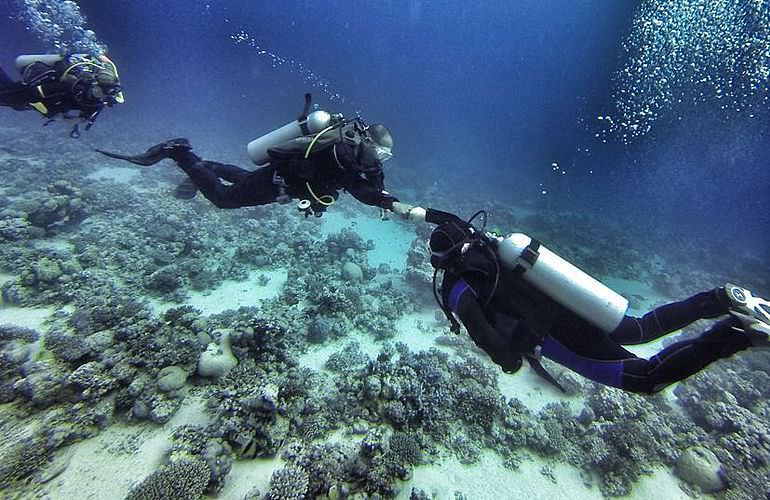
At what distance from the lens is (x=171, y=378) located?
5.37 metres

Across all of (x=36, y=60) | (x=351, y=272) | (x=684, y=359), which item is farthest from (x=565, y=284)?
(x=36, y=60)

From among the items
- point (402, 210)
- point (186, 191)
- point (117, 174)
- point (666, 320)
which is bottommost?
point (117, 174)

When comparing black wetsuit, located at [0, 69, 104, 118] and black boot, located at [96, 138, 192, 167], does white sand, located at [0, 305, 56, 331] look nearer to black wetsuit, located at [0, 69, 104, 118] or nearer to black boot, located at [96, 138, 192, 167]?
black boot, located at [96, 138, 192, 167]

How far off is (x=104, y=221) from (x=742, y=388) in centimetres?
1904

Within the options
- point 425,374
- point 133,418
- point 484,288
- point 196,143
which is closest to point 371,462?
point 425,374

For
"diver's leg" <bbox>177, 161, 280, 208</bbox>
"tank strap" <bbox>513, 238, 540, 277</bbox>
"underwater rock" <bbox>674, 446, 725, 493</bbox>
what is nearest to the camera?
"tank strap" <bbox>513, 238, 540, 277</bbox>

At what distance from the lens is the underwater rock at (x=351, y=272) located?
10.3 metres

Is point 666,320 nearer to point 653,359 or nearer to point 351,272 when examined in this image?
point 653,359

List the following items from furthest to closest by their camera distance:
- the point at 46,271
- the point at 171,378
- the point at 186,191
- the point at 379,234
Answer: the point at 379,234
the point at 46,271
the point at 186,191
the point at 171,378

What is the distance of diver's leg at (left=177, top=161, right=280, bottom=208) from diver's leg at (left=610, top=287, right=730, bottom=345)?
594 centimetres

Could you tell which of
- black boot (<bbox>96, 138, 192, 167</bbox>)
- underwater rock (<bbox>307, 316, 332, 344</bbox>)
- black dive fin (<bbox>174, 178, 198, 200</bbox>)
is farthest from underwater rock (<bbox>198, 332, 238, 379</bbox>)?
black boot (<bbox>96, 138, 192, 167</bbox>)

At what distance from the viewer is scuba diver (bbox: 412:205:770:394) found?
3719mm

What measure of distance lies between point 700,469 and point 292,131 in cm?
944

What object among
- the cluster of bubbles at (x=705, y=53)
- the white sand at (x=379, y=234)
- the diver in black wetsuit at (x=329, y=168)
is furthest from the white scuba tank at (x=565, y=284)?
the cluster of bubbles at (x=705, y=53)
